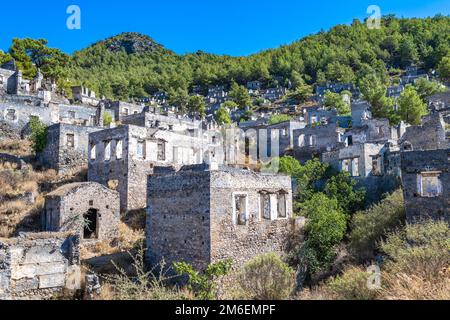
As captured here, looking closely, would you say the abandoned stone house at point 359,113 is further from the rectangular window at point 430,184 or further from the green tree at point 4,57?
the green tree at point 4,57

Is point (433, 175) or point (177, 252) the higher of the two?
point (433, 175)

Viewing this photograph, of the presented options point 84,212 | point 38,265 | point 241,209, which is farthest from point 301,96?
point 38,265

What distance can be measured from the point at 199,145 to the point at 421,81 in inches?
1721

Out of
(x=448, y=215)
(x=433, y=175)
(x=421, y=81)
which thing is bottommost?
(x=448, y=215)

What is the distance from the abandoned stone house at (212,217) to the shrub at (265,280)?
1708 mm

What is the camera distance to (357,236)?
1784cm

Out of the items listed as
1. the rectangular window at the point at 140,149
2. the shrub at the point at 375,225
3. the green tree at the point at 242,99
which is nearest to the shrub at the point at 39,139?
the rectangular window at the point at 140,149

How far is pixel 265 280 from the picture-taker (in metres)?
12.4

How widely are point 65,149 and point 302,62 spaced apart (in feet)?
279

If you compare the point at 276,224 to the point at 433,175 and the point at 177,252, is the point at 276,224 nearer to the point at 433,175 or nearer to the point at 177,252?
the point at 177,252

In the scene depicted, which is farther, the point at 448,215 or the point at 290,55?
the point at 290,55
